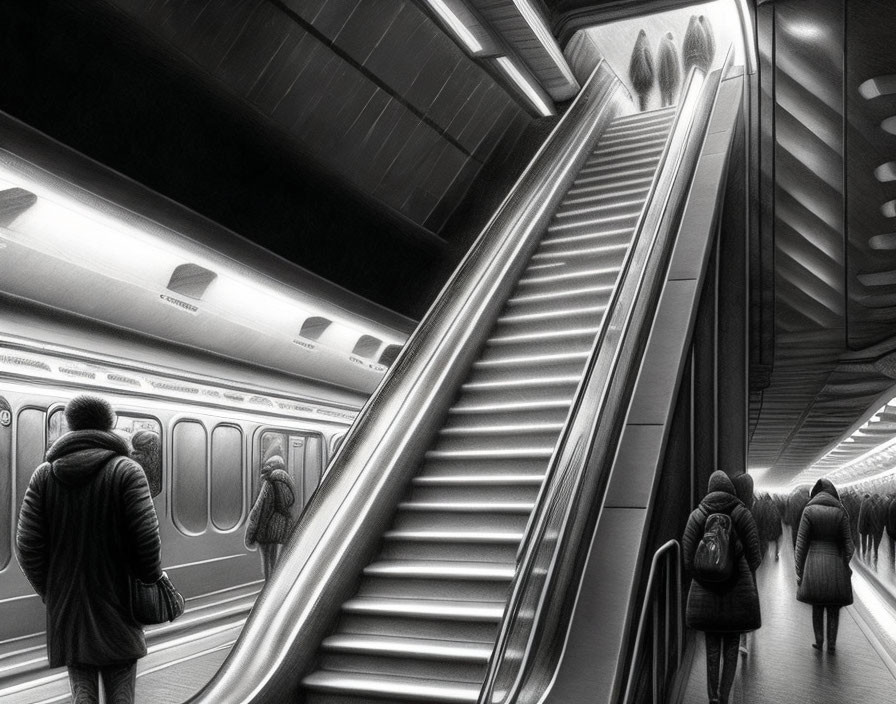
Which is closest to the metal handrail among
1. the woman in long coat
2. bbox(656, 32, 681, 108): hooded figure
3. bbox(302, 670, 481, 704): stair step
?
bbox(302, 670, 481, 704): stair step

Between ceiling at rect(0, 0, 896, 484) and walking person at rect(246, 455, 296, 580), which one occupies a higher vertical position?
ceiling at rect(0, 0, 896, 484)

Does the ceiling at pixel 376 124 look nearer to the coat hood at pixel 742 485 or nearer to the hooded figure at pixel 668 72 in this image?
the hooded figure at pixel 668 72

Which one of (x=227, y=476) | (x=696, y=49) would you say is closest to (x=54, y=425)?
(x=227, y=476)

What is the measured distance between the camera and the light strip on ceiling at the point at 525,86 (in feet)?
34.1

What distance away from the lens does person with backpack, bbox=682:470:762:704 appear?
552 cm

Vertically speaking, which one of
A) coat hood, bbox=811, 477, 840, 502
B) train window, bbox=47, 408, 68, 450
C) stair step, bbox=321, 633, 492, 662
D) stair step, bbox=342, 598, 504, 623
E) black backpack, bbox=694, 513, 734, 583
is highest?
coat hood, bbox=811, 477, 840, 502

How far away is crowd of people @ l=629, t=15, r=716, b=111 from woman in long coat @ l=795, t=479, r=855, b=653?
11.5m

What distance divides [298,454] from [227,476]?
1.83 metres

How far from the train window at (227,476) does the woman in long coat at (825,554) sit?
19.4 feet

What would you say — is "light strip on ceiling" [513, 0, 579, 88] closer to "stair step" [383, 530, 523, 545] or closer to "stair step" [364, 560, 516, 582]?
"stair step" [383, 530, 523, 545]

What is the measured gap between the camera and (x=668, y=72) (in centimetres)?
1838

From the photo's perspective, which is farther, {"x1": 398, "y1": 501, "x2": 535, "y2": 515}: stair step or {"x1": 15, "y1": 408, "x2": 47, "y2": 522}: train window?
{"x1": 15, "y1": 408, "x2": 47, "y2": 522}: train window

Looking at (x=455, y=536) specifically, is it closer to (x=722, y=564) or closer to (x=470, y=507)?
(x=470, y=507)

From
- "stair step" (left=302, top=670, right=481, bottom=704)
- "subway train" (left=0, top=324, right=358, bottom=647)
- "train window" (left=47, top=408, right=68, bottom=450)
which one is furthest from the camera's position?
"train window" (left=47, top=408, right=68, bottom=450)
